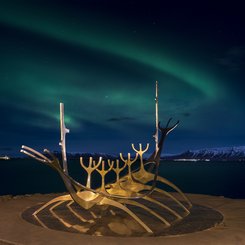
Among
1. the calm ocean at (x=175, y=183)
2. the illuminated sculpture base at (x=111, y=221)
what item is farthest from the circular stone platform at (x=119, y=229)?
the calm ocean at (x=175, y=183)

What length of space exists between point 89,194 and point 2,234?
230cm

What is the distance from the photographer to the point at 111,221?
1098 centimetres

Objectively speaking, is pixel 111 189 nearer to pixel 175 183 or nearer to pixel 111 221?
pixel 111 221

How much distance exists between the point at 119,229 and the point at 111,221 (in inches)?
41.3

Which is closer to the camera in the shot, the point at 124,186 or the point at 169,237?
the point at 169,237

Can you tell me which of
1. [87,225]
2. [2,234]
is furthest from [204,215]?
[2,234]

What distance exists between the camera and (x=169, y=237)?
9.10 m

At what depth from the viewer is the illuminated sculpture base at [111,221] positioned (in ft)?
32.0

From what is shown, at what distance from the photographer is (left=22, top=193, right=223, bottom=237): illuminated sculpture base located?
9742 millimetres

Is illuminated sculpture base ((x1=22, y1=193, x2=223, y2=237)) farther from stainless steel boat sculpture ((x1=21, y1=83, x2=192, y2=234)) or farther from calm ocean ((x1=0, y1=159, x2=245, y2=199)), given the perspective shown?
calm ocean ((x1=0, y1=159, x2=245, y2=199))

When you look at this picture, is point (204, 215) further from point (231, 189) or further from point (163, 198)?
point (231, 189)

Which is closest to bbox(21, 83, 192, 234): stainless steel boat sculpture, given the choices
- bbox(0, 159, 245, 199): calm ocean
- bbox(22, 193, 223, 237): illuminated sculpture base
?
bbox(22, 193, 223, 237): illuminated sculpture base

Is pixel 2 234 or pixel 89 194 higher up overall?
pixel 89 194

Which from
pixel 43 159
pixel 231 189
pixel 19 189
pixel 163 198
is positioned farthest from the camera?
pixel 231 189
